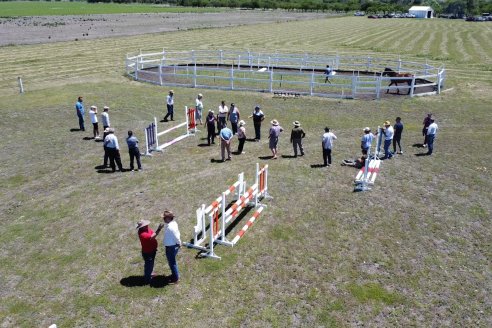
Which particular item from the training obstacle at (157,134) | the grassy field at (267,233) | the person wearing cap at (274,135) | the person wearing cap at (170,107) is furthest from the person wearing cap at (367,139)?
the person wearing cap at (170,107)

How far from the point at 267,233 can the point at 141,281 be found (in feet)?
11.3

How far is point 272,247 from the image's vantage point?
34.5 feet

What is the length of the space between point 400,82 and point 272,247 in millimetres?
22445

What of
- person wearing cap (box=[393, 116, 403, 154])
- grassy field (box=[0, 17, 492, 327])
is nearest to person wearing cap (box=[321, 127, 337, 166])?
grassy field (box=[0, 17, 492, 327])

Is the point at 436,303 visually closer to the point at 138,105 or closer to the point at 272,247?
the point at 272,247

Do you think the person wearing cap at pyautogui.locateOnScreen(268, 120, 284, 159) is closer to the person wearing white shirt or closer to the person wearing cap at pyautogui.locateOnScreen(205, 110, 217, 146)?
the person wearing cap at pyautogui.locateOnScreen(205, 110, 217, 146)

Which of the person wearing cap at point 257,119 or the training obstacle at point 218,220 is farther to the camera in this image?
the person wearing cap at point 257,119

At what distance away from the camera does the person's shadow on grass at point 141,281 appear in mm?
9086

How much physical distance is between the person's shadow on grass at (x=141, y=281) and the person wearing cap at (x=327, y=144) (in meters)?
8.10

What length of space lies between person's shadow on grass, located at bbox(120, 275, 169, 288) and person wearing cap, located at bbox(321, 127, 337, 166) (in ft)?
26.6

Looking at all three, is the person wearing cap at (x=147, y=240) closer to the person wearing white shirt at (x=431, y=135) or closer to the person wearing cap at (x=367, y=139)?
the person wearing cap at (x=367, y=139)

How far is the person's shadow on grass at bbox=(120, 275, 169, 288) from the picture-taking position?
9.09m

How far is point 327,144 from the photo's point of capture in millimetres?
15234

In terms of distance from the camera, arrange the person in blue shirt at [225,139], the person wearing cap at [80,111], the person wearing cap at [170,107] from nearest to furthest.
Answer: the person in blue shirt at [225,139] < the person wearing cap at [80,111] < the person wearing cap at [170,107]
